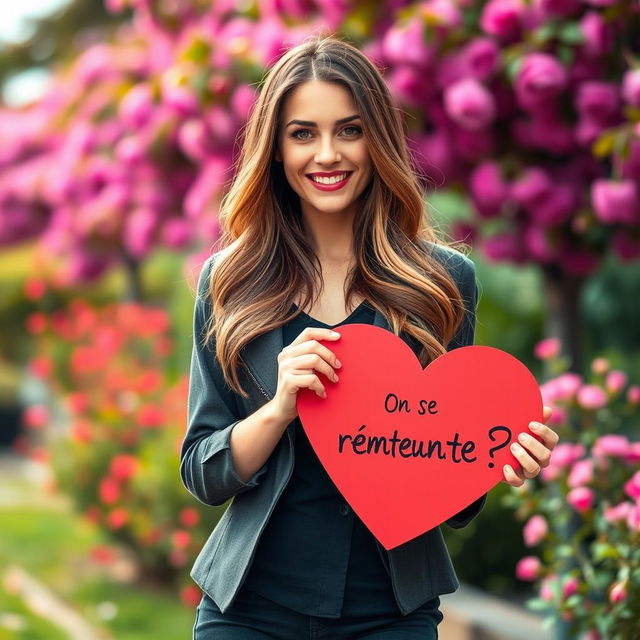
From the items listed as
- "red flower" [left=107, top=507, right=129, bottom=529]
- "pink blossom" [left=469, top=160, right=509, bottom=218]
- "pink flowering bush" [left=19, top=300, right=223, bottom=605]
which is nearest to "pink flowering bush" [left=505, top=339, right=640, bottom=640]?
"pink blossom" [left=469, top=160, right=509, bottom=218]

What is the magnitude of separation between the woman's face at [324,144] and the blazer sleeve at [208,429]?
10.9 inches

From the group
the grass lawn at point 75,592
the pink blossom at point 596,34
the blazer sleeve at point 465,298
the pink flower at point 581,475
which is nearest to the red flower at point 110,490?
the grass lawn at point 75,592

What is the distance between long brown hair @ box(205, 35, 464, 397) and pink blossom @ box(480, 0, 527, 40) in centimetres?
137

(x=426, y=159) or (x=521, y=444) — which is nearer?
(x=521, y=444)

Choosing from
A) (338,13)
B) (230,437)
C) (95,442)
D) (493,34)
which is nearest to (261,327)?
(230,437)

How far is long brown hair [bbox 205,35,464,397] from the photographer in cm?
201

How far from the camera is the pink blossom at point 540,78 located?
331 cm

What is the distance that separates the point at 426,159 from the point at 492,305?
2.47 m

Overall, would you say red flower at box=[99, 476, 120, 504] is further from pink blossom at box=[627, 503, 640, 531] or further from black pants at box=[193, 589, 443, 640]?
black pants at box=[193, 589, 443, 640]

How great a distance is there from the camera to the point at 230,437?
1965mm

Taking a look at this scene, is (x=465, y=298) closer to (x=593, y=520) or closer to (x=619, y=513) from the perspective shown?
(x=619, y=513)

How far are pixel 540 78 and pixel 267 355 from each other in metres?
1.67

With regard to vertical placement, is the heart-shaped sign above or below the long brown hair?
below

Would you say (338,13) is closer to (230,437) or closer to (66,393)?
(230,437)
